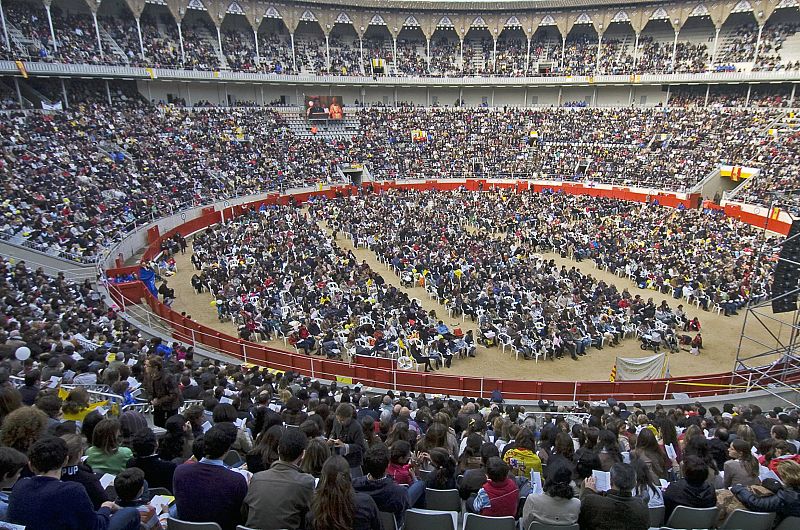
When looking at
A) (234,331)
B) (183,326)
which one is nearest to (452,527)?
(183,326)

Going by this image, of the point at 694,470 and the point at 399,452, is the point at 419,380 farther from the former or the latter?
the point at 694,470

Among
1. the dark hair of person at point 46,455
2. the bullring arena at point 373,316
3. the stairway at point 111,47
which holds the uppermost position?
the stairway at point 111,47

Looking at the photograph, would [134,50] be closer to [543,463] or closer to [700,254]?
[700,254]

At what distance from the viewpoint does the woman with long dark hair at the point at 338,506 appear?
416 centimetres

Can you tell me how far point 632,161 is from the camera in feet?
151

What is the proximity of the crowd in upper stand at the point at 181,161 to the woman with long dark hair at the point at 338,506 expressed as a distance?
73.5 ft

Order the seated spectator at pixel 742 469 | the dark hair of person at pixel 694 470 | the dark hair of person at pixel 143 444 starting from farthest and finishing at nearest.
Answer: the seated spectator at pixel 742 469 < the dark hair of person at pixel 143 444 < the dark hair of person at pixel 694 470

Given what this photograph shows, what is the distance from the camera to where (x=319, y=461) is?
16.7 ft

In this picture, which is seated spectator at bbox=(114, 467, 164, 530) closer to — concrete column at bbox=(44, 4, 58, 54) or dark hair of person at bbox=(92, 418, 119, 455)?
dark hair of person at bbox=(92, 418, 119, 455)

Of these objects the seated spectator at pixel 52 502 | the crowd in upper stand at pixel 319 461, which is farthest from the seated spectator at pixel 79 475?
the seated spectator at pixel 52 502

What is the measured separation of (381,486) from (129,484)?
7.36 feet

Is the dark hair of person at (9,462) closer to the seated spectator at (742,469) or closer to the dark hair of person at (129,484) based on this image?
the dark hair of person at (129,484)

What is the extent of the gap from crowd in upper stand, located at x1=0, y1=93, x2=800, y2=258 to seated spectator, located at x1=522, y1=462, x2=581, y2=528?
2305 cm

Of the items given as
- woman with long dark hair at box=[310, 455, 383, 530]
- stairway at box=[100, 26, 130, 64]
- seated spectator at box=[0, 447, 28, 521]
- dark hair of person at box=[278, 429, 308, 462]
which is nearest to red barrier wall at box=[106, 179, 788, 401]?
dark hair of person at box=[278, 429, 308, 462]
